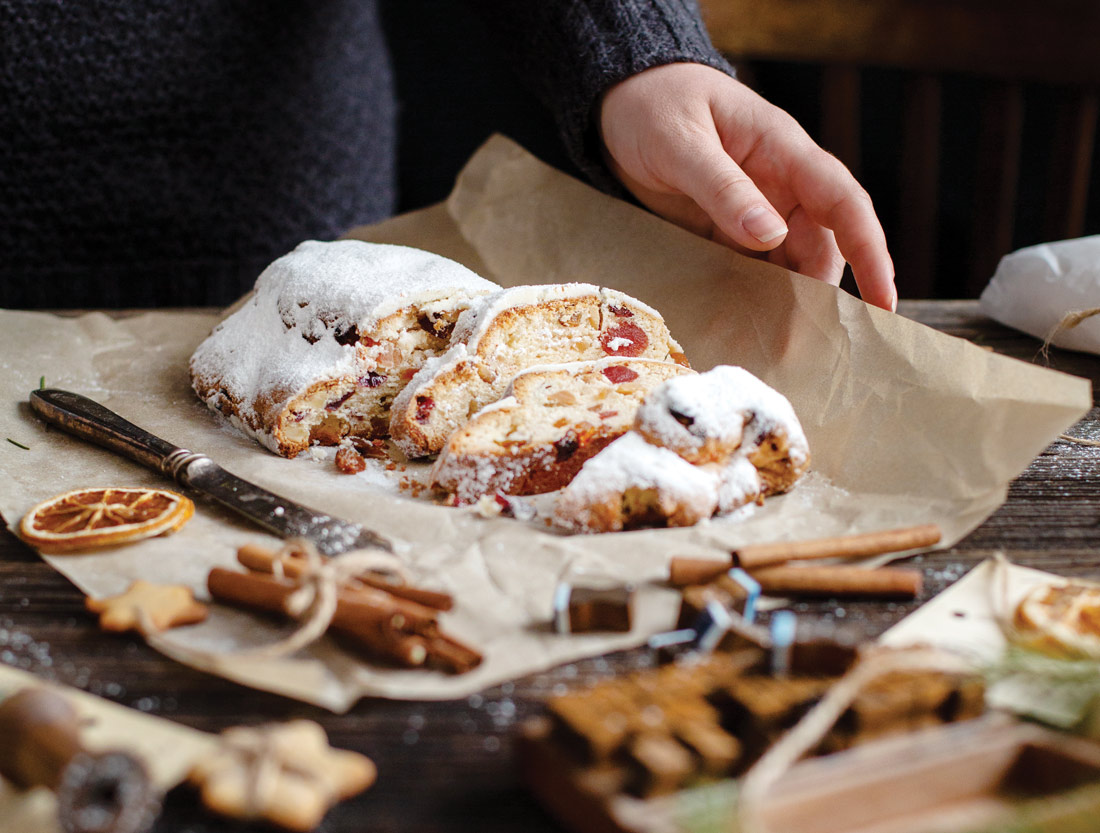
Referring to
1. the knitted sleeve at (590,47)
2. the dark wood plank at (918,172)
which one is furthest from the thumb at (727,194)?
the dark wood plank at (918,172)

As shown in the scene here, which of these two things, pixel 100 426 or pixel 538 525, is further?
pixel 100 426

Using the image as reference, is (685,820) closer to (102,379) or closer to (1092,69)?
(102,379)

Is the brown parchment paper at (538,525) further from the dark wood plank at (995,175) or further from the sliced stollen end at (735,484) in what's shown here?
the dark wood plank at (995,175)

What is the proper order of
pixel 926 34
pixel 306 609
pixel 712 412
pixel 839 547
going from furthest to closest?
1. pixel 926 34
2. pixel 712 412
3. pixel 839 547
4. pixel 306 609

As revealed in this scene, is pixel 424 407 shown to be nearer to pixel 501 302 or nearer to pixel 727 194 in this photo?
pixel 501 302

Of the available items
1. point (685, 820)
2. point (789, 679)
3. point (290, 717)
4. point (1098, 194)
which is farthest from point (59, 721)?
point (1098, 194)

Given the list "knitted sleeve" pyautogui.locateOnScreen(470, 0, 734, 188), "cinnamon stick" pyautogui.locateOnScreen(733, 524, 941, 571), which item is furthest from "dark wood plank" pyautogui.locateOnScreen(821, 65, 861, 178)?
"cinnamon stick" pyautogui.locateOnScreen(733, 524, 941, 571)

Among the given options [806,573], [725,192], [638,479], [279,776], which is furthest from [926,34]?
[279,776]
